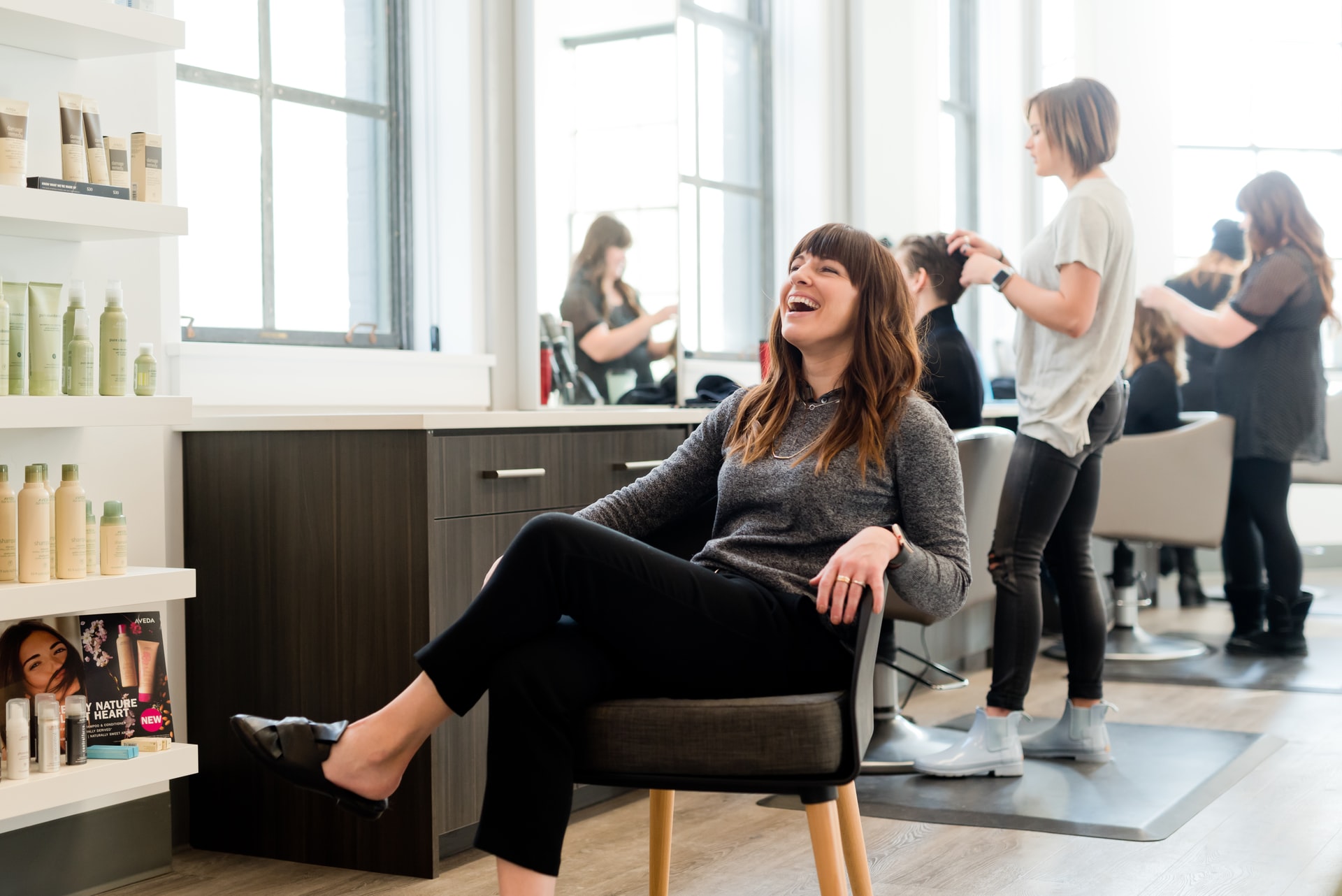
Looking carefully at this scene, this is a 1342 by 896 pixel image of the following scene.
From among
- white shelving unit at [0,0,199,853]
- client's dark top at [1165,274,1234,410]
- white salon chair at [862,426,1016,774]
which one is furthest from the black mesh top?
white shelving unit at [0,0,199,853]

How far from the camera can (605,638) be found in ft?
5.84

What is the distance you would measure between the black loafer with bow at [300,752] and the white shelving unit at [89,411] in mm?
608

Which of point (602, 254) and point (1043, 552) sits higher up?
point (602, 254)

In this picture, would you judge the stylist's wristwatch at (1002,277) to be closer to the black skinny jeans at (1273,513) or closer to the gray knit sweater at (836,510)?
the gray knit sweater at (836,510)

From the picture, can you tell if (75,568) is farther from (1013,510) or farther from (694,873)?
(1013,510)

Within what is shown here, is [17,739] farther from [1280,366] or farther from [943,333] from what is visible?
[1280,366]

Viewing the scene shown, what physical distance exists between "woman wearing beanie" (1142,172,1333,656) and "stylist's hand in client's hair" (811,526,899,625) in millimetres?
3144

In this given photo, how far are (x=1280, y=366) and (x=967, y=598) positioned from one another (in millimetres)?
2057

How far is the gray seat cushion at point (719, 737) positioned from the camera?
5.38 ft

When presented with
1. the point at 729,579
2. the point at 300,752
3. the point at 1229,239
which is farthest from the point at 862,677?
the point at 1229,239

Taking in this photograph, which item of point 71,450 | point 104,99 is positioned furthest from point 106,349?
point 104,99

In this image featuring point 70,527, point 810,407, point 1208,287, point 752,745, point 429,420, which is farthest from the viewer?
point 1208,287

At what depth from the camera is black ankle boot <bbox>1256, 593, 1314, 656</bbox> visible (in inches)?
178

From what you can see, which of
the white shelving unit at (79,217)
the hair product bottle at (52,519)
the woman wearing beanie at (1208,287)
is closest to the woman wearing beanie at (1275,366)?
the woman wearing beanie at (1208,287)
